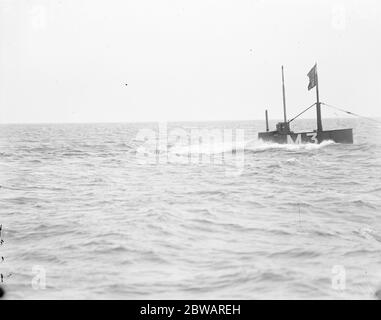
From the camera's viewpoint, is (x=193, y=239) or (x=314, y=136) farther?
(x=314, y=136)

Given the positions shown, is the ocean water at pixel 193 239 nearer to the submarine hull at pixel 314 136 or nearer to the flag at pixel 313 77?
the flag at pixel 313 77

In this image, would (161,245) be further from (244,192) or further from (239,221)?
(244,192)

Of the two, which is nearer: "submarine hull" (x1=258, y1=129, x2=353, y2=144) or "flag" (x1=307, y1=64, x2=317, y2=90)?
"flag" (x1=307, y1=64, x2=317, y2=90)

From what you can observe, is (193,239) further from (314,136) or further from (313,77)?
(314,136)

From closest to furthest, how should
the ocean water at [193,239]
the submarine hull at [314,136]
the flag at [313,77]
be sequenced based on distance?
the ocean water at [193,239], the flag at [313,77], the submarine hull at [314,136]

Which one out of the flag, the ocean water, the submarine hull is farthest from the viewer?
the submarine hull

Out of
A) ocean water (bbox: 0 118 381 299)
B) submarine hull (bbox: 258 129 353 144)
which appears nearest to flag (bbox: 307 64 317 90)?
submarine hull (bbox: 258 129 353 144)

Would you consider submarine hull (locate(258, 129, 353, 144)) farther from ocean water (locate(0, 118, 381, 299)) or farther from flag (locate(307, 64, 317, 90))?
ocean water (locate(0, 118, 381, 299))

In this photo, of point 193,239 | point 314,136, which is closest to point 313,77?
point 314,136

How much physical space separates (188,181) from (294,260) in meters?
11.0

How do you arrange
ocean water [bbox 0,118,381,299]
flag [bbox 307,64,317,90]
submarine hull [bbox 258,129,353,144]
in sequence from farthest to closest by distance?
submarine hull [bbox 258,129,353,144], flag [bbox 307,64,317,90], ocean water [bbox 0,118,381,299]

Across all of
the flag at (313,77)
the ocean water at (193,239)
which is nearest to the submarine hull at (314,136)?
the flag at (313,77)

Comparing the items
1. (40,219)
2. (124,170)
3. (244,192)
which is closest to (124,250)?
(40,219)
